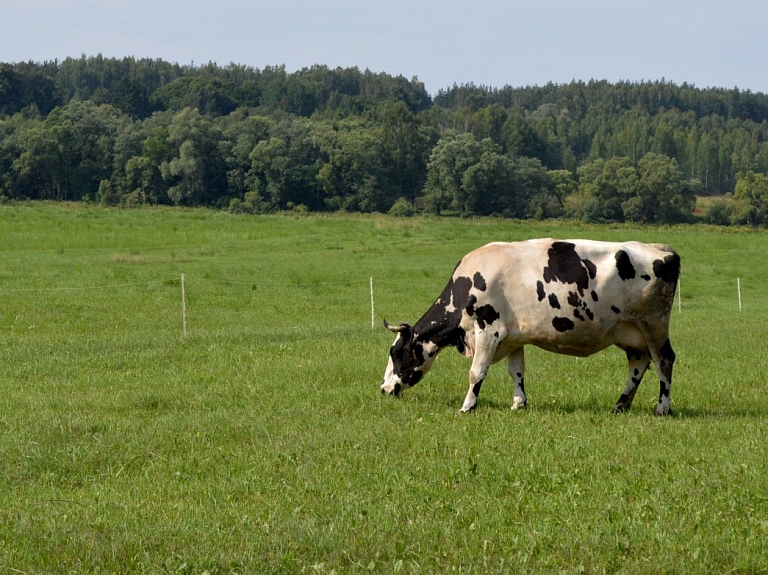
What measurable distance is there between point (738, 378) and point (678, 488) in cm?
762

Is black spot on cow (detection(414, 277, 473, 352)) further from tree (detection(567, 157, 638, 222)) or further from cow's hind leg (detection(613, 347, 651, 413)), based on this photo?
tree (detection(567, 157, 638, 222))

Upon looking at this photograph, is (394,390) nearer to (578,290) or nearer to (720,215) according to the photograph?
(578,290)

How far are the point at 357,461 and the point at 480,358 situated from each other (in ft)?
12.6

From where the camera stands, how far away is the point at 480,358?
13.8 metres

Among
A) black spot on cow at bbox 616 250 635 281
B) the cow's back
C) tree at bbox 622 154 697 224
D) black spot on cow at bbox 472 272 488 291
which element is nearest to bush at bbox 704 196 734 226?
tree at bbox 622 154 697 224

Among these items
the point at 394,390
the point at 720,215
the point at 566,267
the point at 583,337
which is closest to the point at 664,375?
the point at 583,337

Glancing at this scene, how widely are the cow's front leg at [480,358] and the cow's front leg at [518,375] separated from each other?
0.48 meters

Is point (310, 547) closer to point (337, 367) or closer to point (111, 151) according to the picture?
point (337, 367)

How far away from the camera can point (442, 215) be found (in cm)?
10725

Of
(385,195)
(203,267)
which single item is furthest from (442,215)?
(203,267)

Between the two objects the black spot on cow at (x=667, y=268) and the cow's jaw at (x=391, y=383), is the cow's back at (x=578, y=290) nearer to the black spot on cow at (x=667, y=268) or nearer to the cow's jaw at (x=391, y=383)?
the black spot on cow at (x=667, y=268)

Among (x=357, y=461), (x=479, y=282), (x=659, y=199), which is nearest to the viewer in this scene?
(x=357, y=461)

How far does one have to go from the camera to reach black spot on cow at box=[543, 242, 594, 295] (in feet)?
44.0

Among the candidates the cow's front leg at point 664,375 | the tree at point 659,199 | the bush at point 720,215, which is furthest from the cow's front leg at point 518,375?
the bush at point 720,215
